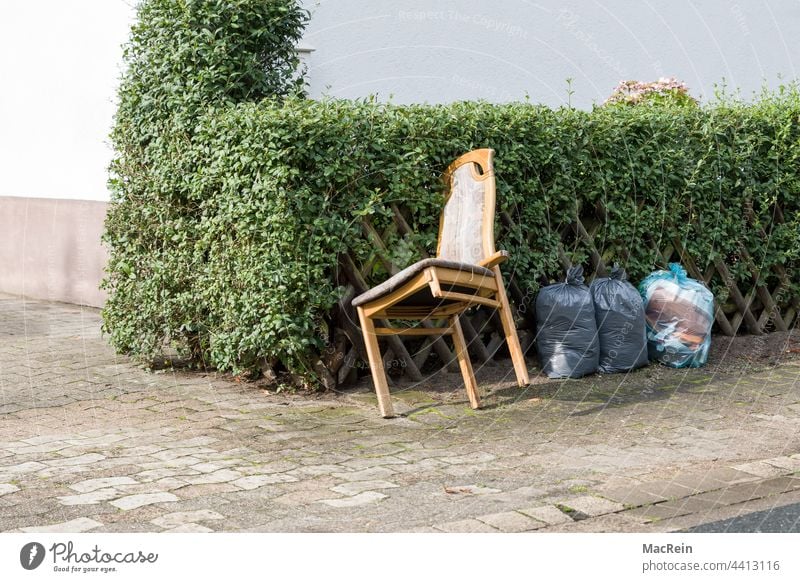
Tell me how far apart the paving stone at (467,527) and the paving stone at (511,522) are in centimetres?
3

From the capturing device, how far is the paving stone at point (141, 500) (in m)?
3.58

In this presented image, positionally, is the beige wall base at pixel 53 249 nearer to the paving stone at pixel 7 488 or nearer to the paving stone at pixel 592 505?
the paving stone at pixel 7 488

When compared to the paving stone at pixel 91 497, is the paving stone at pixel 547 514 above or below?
above

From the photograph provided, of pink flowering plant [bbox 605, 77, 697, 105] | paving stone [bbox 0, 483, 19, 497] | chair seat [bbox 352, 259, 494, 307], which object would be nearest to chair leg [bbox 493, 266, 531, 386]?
chair seat [bbox 352, 259, 494, 307]

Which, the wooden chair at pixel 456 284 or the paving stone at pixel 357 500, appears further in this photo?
the wooden chair at pixel 456 284

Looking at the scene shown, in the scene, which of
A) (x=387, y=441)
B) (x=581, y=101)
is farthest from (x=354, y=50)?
(x=387, y=441)

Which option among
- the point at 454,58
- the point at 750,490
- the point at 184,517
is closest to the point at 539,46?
the point at 454,58

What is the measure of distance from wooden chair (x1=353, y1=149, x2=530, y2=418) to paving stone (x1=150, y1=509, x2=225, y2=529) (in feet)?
4.90

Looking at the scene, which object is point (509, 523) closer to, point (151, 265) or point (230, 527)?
point (230, 527)

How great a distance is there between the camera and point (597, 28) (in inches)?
402

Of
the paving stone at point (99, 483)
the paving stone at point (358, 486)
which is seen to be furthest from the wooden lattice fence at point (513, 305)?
the paving stone at point (99, 483)

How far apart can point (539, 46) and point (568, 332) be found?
4827mm

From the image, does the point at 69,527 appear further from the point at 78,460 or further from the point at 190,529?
the point at 78,460

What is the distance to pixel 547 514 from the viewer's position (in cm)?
352
